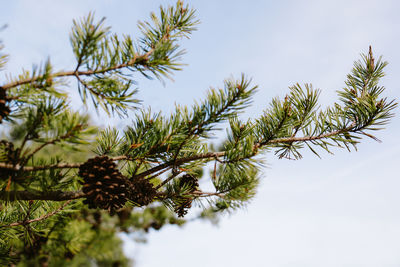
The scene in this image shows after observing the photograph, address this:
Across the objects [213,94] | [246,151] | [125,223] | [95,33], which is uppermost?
[125,223]

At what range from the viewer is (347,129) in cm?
88

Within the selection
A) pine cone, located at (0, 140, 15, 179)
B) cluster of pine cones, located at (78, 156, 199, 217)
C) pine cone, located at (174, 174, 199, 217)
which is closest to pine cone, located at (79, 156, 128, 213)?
cluster of pine cones, located at (78, 156, 199, 217)

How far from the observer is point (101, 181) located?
721 millimetres

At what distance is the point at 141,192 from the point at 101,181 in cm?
15

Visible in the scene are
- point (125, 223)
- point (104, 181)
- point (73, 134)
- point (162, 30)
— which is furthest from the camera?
point (125, 223)

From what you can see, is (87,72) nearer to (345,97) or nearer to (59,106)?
(59,106)

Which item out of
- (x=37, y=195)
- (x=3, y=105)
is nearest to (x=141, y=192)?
(x=37, y=195)

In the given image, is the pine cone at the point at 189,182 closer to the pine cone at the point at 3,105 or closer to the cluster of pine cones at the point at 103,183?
the cluster of pine cones at the point at 103,183

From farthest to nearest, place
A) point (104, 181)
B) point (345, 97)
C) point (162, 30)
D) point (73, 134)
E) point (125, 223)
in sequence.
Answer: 1. point (125, 223)
2. point (345, 97)
3. point (162, 30)
4. point (104, 181)
5. point (73, 134)

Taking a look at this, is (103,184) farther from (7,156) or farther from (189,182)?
(189,182)

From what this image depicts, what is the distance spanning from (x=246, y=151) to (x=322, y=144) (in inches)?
10.2

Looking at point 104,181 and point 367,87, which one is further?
point 367,87

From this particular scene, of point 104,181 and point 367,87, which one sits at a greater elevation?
point 367,87

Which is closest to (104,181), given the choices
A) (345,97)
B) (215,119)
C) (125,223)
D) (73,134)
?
(73,134)
